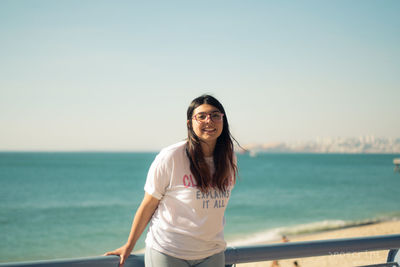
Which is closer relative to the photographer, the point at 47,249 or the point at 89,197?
the point at 47,249

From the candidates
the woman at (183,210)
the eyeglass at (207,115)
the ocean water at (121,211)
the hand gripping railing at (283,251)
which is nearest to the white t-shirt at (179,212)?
the woman at (183,210)

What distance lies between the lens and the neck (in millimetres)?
2010

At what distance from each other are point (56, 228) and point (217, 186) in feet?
88.3

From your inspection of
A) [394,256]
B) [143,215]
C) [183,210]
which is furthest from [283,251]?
[394,256]

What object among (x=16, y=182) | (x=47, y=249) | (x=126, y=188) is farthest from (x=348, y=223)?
(x=16, y=182)

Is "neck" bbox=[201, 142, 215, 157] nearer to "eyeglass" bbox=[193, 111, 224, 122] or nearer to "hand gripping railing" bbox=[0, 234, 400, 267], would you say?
"eyeglass" bbox=[193, 111, 224, 122]

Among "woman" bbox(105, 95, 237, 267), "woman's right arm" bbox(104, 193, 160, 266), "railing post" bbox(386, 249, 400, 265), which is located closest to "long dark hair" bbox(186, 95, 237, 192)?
→ "woman" bbox(105, 95, 237, 267)

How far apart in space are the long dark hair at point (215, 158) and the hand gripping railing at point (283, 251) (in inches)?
13.9

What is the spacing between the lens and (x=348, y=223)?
85.9 feet

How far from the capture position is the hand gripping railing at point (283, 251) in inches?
63.2

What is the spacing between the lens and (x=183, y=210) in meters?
1.87

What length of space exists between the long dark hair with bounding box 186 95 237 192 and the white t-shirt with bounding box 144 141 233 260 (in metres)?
0.04

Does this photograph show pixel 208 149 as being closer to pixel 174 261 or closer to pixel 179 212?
pixel 179 212

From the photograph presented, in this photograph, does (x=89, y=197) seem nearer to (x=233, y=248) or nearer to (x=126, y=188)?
(x=126, y=188)
